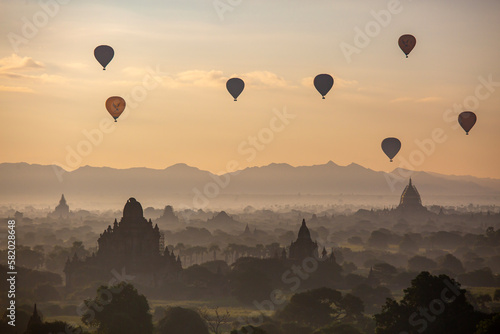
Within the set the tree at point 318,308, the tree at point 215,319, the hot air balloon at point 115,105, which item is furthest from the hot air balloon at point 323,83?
the tree at point 318,308

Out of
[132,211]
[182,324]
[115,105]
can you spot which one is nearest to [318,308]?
[182,324]

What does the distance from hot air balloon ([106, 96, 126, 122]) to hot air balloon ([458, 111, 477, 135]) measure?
5780cm

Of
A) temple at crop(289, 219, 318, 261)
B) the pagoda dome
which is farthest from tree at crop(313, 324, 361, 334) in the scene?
temple at crop(289, 219, 318, 261)

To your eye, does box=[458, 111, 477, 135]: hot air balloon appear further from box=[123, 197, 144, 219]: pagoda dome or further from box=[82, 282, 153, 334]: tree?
box=[82, 282, 153, 334]: tree

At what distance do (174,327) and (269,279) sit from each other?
31072mm

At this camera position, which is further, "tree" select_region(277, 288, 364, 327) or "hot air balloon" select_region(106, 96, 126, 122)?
"hot air balloon" select_region(106, 96, 126, 122)

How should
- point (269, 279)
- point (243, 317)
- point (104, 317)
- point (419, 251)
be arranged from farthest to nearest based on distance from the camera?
point (419, 251) < point (269, 279) < point (243, 317) < point (104, 317)

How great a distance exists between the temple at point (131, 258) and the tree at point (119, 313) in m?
30.7

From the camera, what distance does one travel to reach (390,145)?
174 m

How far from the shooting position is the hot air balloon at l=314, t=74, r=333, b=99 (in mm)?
128250

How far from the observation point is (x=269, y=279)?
10456 cm

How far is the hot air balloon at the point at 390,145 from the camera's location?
172m

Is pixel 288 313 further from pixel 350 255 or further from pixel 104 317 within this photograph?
pixel 350 255

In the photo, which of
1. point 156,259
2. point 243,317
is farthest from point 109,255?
point 243,317
